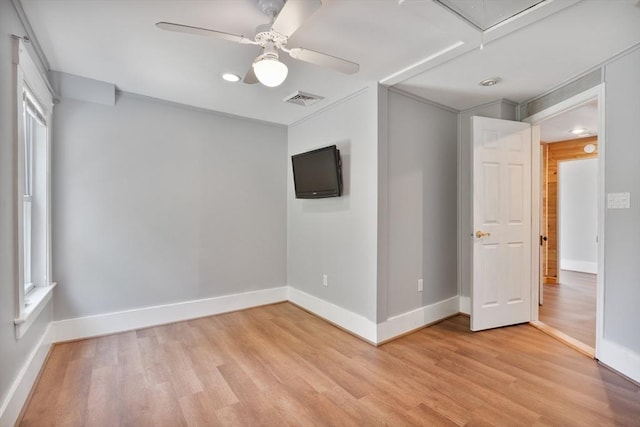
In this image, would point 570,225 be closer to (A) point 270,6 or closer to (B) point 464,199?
(B) point 464,199

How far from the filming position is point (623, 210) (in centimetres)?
228

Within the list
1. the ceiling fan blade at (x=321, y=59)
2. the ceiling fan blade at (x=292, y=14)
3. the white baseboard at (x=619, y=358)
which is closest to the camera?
the ceiling fan blade at (x=292, y=14)

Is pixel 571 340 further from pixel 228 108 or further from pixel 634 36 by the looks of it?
pixel 228 108

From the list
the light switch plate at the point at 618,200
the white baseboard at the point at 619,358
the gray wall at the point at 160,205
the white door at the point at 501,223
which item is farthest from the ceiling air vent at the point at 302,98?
the white baseboard at the point at 619,358

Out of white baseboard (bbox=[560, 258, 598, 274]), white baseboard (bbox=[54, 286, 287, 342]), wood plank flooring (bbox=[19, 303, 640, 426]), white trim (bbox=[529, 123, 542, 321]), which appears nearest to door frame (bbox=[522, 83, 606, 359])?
white trim (bbox=[529, 123, 542, 321])

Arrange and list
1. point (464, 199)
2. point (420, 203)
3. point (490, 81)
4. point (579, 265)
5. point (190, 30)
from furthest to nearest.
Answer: point (579, 265), point (464, 199), point (420, 203), point (490, 81), point (190, 30)

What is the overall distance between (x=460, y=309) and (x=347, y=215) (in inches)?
71.8

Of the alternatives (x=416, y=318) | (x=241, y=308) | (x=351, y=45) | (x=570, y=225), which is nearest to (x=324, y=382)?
(x=416, y=318)

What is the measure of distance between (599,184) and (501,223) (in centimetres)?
87

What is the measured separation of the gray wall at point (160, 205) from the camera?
9.50 feet

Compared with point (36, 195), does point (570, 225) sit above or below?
below

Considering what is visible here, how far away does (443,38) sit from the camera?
2096 mm

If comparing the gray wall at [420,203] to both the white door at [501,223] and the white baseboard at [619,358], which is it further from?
the white baseboard at [619,358]

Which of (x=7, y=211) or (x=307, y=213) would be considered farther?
(x=307, y=213)
